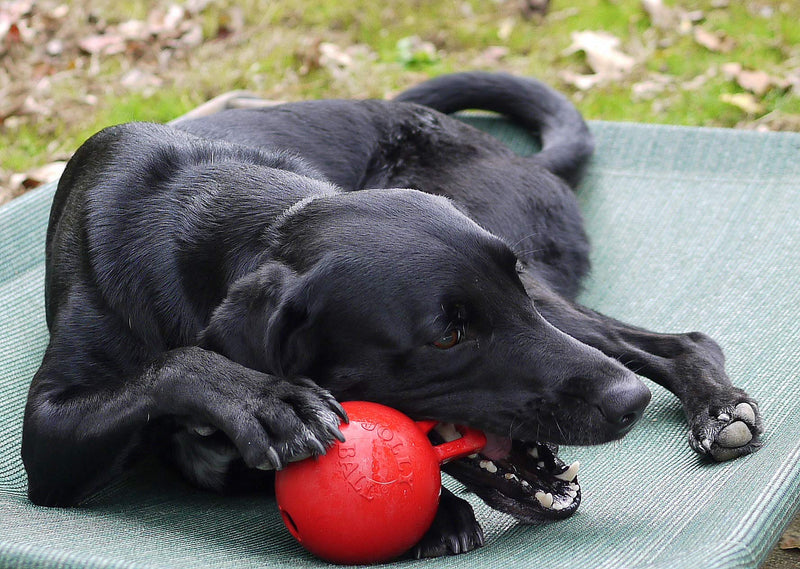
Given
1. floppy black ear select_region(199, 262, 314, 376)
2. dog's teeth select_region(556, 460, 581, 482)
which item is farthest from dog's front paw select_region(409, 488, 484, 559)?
floppy black ear select_region(199, 262, 314, 376)

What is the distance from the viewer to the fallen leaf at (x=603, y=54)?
20.4ft

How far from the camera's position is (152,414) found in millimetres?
2271

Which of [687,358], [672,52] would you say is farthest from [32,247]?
[672,52]

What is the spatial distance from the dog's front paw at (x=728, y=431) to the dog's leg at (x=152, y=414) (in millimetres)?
1126

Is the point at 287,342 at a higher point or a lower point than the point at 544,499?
higher

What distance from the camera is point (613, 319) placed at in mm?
3330

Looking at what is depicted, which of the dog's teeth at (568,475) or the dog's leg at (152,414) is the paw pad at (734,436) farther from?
the dog's leg at (152,414)

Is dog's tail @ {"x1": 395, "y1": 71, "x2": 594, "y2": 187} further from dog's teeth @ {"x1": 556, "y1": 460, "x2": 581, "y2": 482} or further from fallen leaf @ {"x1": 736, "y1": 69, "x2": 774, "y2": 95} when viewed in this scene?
dog's teeth @ {"x1": 556, "y1": 460, "x2": 581, "y2": 482}

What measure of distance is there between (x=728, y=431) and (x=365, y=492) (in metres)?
1.13

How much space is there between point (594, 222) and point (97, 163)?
212 cm

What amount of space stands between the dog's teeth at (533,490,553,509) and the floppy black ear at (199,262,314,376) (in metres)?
0.62

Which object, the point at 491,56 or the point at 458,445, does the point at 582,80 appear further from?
the point at 458,445

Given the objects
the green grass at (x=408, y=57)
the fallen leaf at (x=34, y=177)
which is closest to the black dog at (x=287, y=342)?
the fallen leaf at (x=34, y=177)

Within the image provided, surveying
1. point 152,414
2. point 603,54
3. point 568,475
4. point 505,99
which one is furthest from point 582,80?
point 152,414
